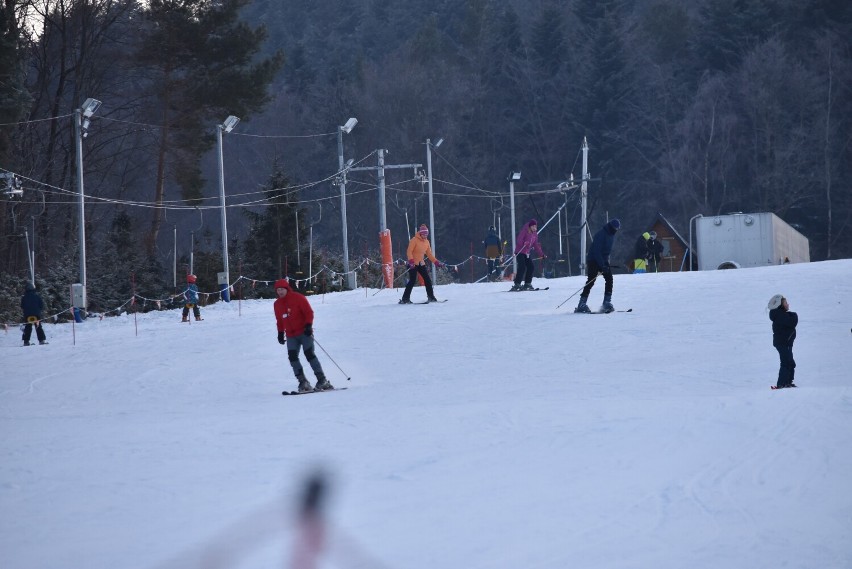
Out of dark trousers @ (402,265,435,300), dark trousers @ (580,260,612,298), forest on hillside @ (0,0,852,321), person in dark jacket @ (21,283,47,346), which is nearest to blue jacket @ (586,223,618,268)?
dark trousers @ (580,260,612,298)

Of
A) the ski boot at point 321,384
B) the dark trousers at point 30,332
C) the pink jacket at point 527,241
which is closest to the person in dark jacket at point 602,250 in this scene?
the pink jacket at point 527,241

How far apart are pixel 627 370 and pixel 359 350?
16.2 feet

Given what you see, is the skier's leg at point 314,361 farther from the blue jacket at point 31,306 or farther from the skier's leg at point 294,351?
the blue jacket at point 31,306

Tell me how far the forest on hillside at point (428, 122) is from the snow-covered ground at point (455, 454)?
22.6m

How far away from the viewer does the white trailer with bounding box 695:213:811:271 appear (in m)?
39.2

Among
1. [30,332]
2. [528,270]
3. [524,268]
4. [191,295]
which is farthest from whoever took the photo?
[191,295]

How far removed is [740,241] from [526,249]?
1782 cm

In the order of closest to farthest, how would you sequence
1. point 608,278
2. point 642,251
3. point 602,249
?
point 602,249
point 608,278
point 642,251

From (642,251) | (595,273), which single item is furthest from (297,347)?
(642,251)

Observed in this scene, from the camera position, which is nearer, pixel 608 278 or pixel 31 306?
pixel 608 278

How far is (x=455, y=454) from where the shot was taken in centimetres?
973

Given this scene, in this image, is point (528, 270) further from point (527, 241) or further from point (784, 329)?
point (784, 329)

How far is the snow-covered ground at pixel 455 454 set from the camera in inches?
287

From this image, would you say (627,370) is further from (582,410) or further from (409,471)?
(409,471)
